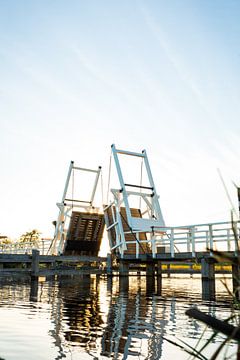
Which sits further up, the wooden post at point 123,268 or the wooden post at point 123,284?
the wooden post at point 123,268

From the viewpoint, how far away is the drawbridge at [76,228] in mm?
23250

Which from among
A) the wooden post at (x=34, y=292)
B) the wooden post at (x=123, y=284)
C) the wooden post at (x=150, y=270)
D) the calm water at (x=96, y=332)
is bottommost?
the calm water at (x=96, y=332)

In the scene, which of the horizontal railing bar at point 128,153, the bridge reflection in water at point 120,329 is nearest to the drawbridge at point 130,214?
the horizontal railing bar at point 128,153

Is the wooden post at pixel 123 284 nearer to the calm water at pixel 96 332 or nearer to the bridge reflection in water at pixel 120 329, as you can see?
the bridge reflection in water at pixel 120 329

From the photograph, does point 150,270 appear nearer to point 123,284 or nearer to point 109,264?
point 109,264

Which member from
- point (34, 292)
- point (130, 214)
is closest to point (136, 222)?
point (130, 214)

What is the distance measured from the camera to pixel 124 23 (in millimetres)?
14414

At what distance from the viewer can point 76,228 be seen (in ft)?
76.3

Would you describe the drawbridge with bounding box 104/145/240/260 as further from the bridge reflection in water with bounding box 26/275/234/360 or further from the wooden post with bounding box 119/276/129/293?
the bridge reflection in water with bounding box 26/275/234/360

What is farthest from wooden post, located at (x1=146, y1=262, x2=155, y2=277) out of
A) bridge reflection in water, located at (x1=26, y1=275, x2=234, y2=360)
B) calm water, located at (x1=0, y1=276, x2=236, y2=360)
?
calm water, located at (x1=0, y1=276, x2=236, y2=360)

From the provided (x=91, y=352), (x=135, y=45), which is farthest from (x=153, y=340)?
(x=135, y=45)

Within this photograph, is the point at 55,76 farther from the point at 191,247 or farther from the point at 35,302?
the point at 35,302

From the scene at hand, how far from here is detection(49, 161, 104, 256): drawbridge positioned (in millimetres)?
23250

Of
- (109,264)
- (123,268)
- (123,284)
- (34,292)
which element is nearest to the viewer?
(34,292)
